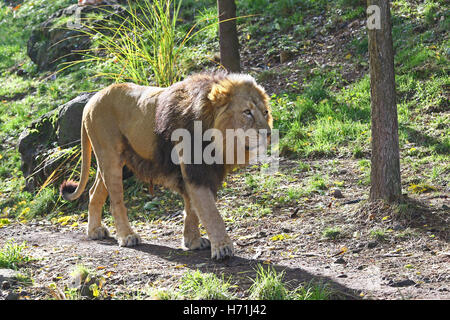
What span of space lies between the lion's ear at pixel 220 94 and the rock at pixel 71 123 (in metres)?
3.36

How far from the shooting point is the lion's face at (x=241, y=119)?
4.39 meters

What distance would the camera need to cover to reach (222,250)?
4.42m

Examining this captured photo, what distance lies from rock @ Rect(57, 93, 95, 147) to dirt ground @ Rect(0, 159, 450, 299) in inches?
64.9

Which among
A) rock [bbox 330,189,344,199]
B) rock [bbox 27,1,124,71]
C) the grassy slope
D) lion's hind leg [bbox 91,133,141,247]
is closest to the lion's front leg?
lion's hind leg [bbox 91,133,141,247]

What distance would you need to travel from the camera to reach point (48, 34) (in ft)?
40.7

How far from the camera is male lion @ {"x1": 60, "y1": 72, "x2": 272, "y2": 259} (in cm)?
443

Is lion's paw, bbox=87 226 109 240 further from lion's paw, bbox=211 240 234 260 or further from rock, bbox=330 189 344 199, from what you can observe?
rock, bbox=330 189 344 199

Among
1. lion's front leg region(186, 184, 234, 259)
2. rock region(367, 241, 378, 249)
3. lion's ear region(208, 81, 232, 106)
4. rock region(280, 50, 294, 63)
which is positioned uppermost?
rock region(280, 50, 294, 63)

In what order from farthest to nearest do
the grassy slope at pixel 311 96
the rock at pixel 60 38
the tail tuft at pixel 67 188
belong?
the rock at pixel 60 38, the grassy slope at pixel 311 96, the tail tuft at pixel 67 188

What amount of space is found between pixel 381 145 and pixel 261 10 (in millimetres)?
6580

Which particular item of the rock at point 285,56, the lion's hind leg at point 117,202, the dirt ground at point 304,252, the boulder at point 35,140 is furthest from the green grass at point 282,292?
the rock at point 285,56

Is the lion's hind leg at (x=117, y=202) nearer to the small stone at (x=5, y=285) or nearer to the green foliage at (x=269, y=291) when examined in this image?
the small stone at (x=5, y=285)

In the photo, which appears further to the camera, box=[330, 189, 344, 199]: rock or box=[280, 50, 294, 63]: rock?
box=[280, 50, 294, 63]: rock
